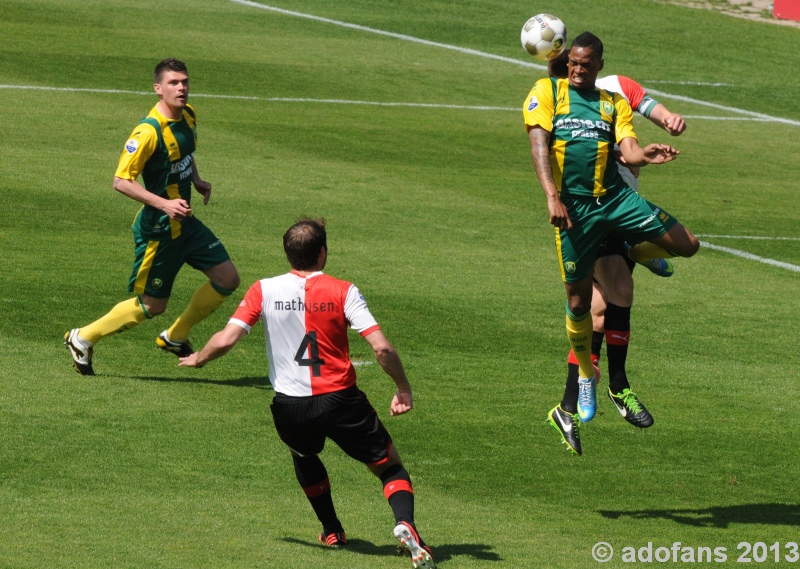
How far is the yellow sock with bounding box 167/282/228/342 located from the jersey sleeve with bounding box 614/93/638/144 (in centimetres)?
374

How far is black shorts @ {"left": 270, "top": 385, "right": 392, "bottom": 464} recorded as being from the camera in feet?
24.2

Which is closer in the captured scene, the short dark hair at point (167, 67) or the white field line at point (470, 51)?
the short dark hair at point (167, 67)

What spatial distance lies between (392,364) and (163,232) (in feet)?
14.2

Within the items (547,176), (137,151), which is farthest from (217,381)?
(547,176)

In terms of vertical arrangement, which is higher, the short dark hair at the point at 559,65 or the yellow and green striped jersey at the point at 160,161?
the short dark hair at the point at 559,65

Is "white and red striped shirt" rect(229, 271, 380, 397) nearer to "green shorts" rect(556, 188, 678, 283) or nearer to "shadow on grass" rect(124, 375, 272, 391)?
"green shorts" rect(556, 188, 678, 283)

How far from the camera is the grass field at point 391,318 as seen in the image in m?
8.24

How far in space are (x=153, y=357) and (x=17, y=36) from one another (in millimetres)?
18141

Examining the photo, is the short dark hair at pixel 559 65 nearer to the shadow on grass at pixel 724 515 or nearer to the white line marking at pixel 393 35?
the shadow on grass at pixel 724 515

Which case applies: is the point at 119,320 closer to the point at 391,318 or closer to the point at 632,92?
the point at 391,318

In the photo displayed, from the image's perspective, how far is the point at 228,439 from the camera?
955cm

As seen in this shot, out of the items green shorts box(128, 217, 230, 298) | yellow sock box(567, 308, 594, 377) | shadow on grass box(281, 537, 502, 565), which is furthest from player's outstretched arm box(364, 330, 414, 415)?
green shorts box(128, 217, 230, 298)

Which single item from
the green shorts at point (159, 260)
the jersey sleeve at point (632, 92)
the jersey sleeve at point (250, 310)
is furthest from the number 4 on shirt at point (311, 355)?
the green shorts at point (159, 260)

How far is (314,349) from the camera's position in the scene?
7.36 m
